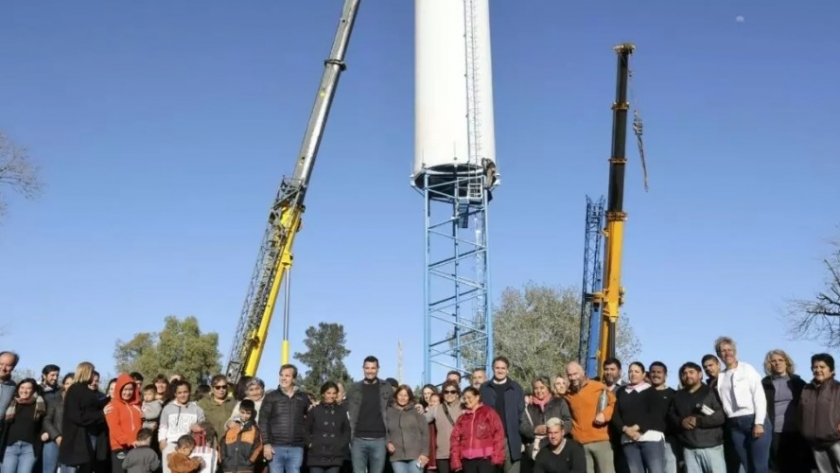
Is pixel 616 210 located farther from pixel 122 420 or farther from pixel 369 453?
pixel 122 420

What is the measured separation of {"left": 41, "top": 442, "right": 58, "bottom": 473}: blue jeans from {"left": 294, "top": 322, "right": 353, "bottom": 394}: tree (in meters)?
63.3

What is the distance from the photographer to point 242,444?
1032cm

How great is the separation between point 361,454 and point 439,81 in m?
13.9

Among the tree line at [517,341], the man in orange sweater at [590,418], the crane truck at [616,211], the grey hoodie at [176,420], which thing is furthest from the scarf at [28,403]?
the tree line at [517,341]

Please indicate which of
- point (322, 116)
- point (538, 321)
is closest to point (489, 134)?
point (322, 116)

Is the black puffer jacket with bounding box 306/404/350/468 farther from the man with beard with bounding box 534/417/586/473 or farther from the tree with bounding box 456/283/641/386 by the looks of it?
the tree with bounding box 456/283/641/386

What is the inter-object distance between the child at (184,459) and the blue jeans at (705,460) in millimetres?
5702

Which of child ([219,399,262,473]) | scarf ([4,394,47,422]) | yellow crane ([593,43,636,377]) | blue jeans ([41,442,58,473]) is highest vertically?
yellow crane ([593,43,636,377])

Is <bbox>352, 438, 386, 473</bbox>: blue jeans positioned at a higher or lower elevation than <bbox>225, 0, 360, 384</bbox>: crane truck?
lower

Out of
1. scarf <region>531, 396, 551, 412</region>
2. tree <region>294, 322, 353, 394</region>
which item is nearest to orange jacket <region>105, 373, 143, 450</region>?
scarf <region>531, 396, 551, 412</region>

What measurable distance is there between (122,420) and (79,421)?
554 millimetres

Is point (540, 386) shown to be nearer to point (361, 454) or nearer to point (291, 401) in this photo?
point (361, 454)

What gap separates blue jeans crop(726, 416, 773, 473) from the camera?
30.8ft

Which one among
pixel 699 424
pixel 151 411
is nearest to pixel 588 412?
pixel 699 424
